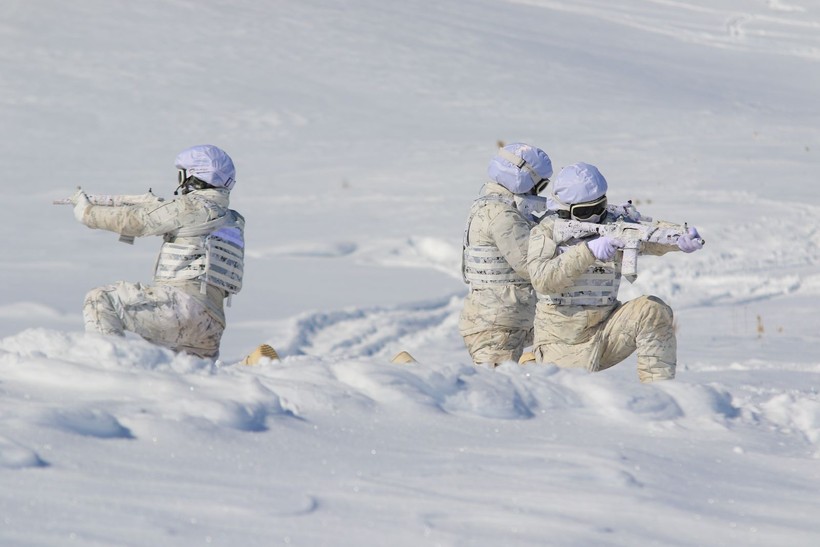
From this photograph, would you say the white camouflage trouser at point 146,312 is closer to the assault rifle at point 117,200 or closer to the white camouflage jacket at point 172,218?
the white camouflage jacket at point 172,218

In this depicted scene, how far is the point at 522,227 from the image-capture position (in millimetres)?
7312

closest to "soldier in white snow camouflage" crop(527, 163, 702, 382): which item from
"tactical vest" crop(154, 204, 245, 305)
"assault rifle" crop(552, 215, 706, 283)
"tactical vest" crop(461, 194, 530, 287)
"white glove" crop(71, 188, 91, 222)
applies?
"assault rifle" crop(552, 215, 706, 283)

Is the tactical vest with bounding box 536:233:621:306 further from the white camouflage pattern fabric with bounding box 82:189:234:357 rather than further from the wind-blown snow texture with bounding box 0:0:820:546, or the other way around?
the white camouflage pattern fabric with bounding box 82:189:234:357

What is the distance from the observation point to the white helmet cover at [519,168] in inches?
292

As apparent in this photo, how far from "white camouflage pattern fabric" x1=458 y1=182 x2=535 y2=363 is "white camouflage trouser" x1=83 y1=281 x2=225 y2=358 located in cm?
143

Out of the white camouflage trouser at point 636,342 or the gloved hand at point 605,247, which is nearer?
the gloved hand at point 605,247

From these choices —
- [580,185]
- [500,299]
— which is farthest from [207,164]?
[580,185]

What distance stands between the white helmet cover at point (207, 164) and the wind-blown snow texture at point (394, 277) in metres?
1.56

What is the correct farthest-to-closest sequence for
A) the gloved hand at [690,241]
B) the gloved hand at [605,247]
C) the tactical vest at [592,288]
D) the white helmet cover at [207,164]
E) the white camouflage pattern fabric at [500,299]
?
the white camouflage pattern fabric at [500,299] < the white helmet cover at [207,164] < the tactical vest at [592,288] < the gloved hand at [605,247] < the gloved hand at [690,241]

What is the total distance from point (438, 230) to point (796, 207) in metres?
4.25

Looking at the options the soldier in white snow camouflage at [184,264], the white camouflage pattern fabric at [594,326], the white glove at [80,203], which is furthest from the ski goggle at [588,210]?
the white glove at [80,203]

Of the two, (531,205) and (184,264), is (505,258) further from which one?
(184,264)

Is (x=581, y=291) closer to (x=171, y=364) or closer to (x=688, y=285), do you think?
(x=171, y=364)

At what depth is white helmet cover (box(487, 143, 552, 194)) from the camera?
24.3 feet
